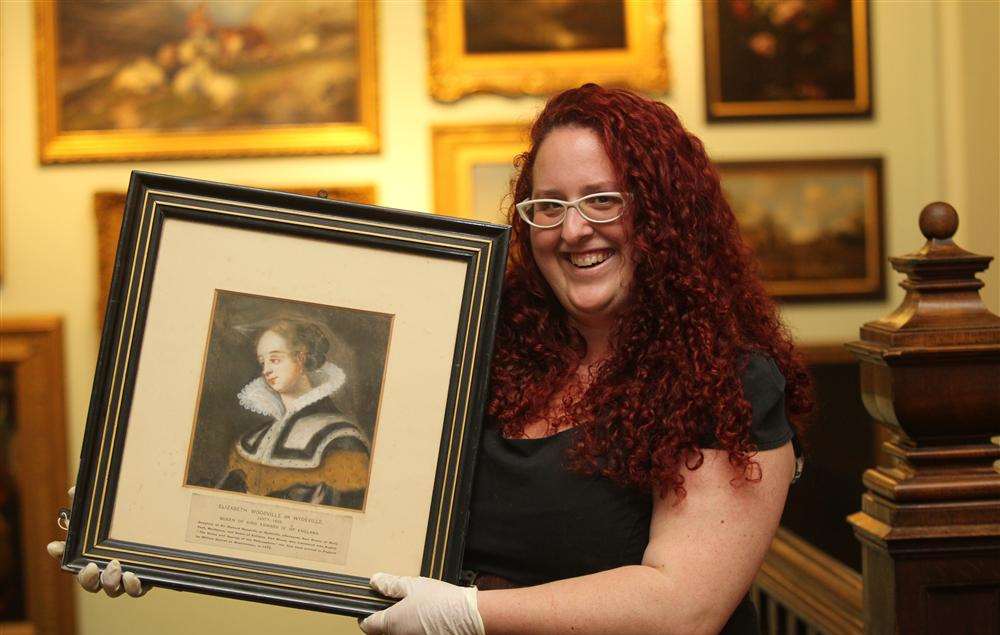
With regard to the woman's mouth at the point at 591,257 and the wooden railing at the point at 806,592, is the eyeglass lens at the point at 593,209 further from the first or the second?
the wooden railing at the point at 806,592

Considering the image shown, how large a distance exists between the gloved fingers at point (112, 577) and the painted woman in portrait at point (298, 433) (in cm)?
21

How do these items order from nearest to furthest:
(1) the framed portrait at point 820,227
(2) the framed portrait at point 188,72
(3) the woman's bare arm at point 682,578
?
(3) the woman's bare arm at point 682,578
(2) the framed portrait at point 188,72
(1) the framed portrait at point 820,227

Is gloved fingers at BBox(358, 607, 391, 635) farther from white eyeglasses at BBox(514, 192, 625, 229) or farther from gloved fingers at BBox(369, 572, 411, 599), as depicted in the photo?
white eyeglasses at BBox(514, 192, 625, 229)

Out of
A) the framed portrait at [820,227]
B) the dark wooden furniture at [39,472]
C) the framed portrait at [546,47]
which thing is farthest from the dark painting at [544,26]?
the dark wooden furniture at [39,472]

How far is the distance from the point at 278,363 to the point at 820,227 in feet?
9.51

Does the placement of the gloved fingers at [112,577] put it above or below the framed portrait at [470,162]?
below

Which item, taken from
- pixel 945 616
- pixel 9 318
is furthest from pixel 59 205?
pixel 945 616

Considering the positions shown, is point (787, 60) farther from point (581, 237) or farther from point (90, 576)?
point (90, 576)

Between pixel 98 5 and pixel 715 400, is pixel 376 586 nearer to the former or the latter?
pixel 715 400

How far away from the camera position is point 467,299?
6.19 ft

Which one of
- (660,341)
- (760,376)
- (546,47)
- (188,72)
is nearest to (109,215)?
(188,72)

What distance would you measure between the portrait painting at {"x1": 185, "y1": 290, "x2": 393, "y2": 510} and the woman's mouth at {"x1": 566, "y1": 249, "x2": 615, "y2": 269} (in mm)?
334

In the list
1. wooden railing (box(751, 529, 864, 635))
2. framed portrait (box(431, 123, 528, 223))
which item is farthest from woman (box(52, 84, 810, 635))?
framed portrait (box(431, 123, 528, 223))

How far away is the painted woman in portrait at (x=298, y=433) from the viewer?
6.16 ft
